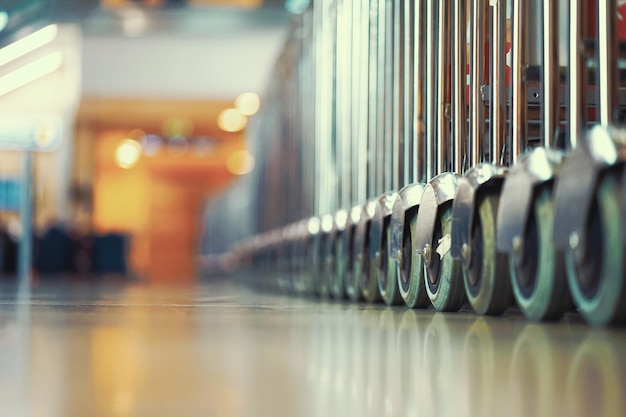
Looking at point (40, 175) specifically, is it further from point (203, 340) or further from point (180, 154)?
point (203, 340)

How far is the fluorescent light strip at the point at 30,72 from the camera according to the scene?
35.9 ft

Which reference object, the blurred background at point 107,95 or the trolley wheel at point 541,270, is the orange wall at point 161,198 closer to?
the blurred background at point 107,95

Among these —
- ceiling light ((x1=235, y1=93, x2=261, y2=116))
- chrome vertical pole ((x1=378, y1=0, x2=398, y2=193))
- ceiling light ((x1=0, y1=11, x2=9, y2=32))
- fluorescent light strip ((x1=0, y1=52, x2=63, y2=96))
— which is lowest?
chrome vertical pole ((x1=378, y1=0, x2=398, y2=193))

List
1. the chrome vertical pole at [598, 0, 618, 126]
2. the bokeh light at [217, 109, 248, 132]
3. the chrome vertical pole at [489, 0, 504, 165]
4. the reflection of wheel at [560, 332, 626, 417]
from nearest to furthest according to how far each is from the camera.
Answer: the reflection of wheel at [560, 332, 626, 417], the chrome vertical pole at [598, 0, 618, 126], the chrome vertical pole at [489, 0, 504, 165], the bokeh light at [217, 109, 248, 132]

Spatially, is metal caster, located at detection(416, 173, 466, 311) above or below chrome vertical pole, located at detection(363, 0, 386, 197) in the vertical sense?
below

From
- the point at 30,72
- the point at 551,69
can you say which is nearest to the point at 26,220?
the point at 30,72

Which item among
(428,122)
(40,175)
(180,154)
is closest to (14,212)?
(40,175)

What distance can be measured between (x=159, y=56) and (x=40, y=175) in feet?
10.8

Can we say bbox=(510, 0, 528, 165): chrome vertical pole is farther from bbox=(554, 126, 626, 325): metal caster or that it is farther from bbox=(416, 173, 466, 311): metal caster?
bbox=(554, 126, 626, 325): metal caster

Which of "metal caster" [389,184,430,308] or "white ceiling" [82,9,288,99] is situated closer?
"metal caster" [389,184,430,308]

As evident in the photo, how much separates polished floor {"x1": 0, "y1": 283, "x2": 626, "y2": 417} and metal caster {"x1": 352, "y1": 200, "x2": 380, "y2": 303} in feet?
2.82

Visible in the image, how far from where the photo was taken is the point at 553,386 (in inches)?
24.1

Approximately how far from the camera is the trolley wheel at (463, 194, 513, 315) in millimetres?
1297

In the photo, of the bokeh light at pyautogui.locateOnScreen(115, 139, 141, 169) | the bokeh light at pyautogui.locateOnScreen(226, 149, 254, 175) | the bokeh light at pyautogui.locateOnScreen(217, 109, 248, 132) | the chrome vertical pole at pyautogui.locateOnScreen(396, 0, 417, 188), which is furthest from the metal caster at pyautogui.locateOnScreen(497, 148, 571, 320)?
the bokeh light at pyautogui.locateOnScreen(115, 139, 141, 169)
